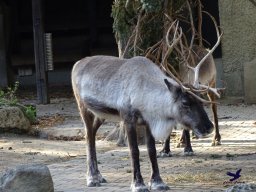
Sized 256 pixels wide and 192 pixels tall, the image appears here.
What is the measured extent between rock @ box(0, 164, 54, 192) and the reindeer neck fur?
3.63 feet

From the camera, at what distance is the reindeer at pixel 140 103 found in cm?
778

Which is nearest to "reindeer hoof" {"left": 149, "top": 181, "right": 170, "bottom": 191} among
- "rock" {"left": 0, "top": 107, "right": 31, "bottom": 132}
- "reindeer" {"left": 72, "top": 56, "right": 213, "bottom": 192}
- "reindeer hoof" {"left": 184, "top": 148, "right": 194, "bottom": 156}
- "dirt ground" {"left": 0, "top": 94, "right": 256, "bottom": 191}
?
"reindeer" {"left": 72, "top": 56, "right": 213, "bottom": 192}

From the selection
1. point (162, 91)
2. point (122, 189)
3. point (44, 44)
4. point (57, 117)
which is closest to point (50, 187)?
point (122, 189)

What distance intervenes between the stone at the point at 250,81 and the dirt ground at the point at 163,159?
1385mm

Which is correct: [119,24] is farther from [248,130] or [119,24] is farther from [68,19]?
[68,19]

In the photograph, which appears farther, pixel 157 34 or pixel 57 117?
pixel 57 117

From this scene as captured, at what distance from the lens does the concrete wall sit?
674 inches

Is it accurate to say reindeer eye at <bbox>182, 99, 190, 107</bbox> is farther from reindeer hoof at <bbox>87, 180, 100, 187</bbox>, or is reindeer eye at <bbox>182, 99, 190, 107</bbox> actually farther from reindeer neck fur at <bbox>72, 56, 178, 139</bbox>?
reindeer hoof at <bbox>87, 180, 100, 187</bbox>

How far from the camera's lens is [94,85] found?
8445 mm

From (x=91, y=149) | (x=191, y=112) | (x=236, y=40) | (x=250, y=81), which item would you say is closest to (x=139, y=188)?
(x=191, y=112)

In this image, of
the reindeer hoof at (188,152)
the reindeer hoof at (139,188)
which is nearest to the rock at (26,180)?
the reindeer hoof at (139,188)

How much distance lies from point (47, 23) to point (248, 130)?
9861mm

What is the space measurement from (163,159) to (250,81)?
22.7 ft

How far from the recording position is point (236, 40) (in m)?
17.2
